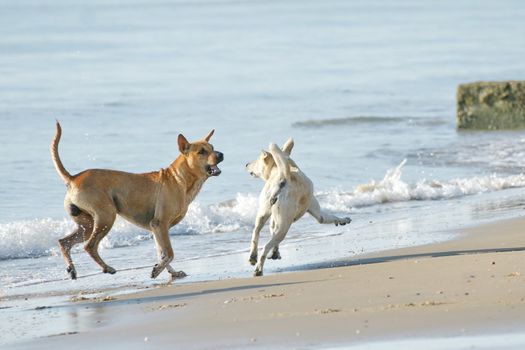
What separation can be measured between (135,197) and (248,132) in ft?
42.3

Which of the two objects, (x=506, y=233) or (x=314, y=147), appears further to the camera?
(x=314, y=147)

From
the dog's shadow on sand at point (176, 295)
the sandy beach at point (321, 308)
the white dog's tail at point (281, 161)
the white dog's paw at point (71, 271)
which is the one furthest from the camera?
the white dog's paw at point (71, 271)

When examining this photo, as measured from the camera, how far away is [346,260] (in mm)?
11461

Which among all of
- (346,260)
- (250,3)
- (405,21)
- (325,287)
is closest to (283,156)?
(346,260)

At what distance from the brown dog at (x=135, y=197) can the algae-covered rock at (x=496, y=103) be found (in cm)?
1190

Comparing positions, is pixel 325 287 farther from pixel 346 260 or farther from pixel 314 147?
pixel 314 147

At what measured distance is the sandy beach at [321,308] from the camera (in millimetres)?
7957

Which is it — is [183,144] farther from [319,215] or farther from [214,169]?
[319,215]

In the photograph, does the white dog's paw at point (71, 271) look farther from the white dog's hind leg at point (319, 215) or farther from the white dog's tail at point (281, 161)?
the white dog's hind leg at point (319, 215)

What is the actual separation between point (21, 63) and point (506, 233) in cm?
3041

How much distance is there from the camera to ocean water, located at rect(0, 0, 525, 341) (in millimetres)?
13297

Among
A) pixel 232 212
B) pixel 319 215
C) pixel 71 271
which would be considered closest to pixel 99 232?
pixel 71 271

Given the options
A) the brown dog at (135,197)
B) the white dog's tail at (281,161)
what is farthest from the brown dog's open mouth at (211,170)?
the white dog's tail at (281,161)

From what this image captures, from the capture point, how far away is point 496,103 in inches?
904
